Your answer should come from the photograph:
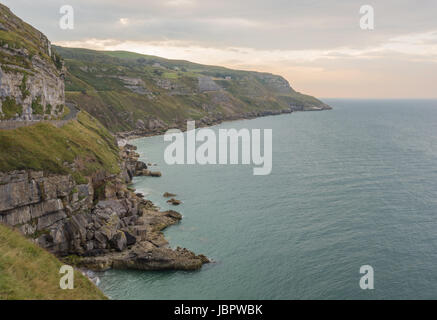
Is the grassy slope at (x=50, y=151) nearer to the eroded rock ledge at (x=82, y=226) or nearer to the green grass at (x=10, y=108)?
the eroded rock ledge at (x=82, y=226)

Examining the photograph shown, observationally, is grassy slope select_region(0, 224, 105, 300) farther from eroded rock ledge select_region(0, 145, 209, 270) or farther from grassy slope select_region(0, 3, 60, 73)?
grassy slope select_region(0, 3, 60, 73)

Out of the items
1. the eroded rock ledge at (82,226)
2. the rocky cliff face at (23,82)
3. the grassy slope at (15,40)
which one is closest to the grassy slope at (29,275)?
the eroded rock ledge at (82,226)

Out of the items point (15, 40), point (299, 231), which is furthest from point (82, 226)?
point (15, 40)

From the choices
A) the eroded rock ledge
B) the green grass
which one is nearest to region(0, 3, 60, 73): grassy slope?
the green grass

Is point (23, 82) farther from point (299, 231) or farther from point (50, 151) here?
point (299, 231)
